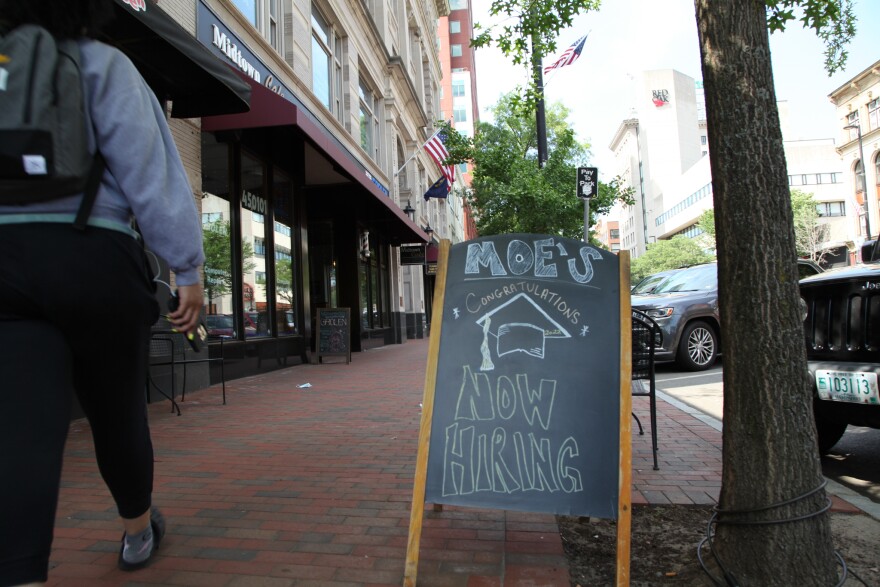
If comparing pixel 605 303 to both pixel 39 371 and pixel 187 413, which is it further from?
pixel 187 413

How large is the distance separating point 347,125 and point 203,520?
12.9 m

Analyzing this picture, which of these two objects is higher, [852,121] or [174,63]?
[852,121]

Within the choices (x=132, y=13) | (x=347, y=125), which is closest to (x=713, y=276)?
(x=132, y=13)

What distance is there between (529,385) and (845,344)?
243 centimetres

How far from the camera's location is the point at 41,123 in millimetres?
1462

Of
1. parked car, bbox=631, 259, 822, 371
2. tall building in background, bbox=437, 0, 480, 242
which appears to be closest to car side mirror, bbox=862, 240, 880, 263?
parked car, bbox=631, 259, 822, 371

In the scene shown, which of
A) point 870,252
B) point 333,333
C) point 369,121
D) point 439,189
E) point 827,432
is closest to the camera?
point 827,432

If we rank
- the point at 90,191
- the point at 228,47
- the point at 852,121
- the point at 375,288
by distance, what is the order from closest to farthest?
the point at 90,191 → the point at 228,47 → the point at 375,288 → the point at 852,121

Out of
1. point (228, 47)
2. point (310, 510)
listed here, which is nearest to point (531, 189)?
point (228, 47)

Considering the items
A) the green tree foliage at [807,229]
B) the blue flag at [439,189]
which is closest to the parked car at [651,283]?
the blue flag at [439,189]

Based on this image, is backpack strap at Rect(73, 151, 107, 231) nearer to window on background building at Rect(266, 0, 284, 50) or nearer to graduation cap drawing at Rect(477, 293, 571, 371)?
graduation cap drawing at Rect(477, 293, 571, 371)

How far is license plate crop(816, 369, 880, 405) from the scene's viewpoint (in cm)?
319

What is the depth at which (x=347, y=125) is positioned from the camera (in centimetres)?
1445

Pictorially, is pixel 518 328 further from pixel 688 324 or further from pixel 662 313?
pixel 688 324
